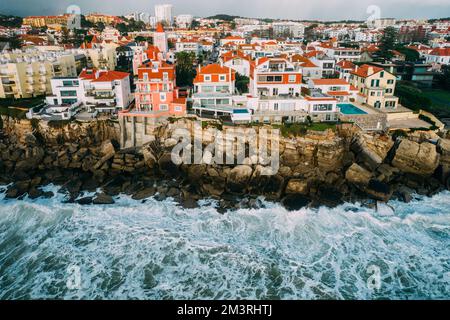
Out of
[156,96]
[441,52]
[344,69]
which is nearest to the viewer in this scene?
[156,96]

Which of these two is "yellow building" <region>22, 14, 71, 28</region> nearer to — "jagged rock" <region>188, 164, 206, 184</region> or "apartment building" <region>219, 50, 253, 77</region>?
"apartment building" <region>219, 50, 253, 77</region>

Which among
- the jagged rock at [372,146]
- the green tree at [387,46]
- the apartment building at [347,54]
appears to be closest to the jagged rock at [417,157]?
the jagged rock at [372,146]

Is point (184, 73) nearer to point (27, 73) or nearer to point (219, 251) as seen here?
point (27, 73)

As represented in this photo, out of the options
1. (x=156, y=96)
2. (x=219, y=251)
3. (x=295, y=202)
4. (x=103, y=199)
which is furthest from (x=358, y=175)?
(x=156, y=96)

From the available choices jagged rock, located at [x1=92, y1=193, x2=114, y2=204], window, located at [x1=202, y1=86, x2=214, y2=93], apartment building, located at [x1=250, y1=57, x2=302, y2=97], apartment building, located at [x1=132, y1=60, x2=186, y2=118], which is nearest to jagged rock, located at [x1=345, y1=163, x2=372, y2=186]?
apartment building, located at [x1=250, y1=57, x2=302, y2=97]

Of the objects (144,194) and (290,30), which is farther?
(290,30)
